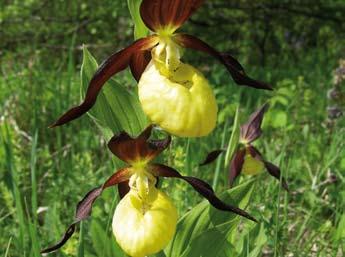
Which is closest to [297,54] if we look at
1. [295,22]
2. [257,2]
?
[295,22]

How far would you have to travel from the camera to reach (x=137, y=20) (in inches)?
47.2

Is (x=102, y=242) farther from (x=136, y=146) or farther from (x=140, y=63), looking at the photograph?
(x=140, y=63)

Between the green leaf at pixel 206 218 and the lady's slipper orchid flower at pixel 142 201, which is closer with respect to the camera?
the lady's slipper orchid flower at pixel 142 201

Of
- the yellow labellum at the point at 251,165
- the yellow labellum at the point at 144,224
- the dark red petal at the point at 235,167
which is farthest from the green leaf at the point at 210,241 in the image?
the yellow labellum at the point at 251,165

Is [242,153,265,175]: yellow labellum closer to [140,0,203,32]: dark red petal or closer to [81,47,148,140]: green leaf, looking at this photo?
[81,47,148,140]: green leaf

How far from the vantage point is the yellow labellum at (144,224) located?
112cm

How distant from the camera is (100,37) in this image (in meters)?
5.43

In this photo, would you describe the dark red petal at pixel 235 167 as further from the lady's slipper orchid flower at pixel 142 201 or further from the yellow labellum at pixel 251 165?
the lady's slipper orchid flower at pixel 142 201

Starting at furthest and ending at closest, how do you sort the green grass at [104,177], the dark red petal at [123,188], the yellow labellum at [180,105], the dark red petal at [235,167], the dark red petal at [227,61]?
the dark red petal at [235,167]
the green grass at [104,177]
the dark red petal at [123,188]
the dark red petal at [227,61]
the yellow labellum at [180,105]

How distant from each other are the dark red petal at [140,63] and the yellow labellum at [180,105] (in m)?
0.11

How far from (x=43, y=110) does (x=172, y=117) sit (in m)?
1.96

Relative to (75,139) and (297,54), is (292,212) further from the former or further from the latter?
(297,54)

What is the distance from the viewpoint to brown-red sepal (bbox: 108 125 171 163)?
1.15m

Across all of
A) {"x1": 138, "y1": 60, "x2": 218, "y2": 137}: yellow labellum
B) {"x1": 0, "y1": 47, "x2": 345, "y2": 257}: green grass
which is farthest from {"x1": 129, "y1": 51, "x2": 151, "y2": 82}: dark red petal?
{"x1": 0, "y1": 47, "x2": 345, "y2": 257}: green grass
